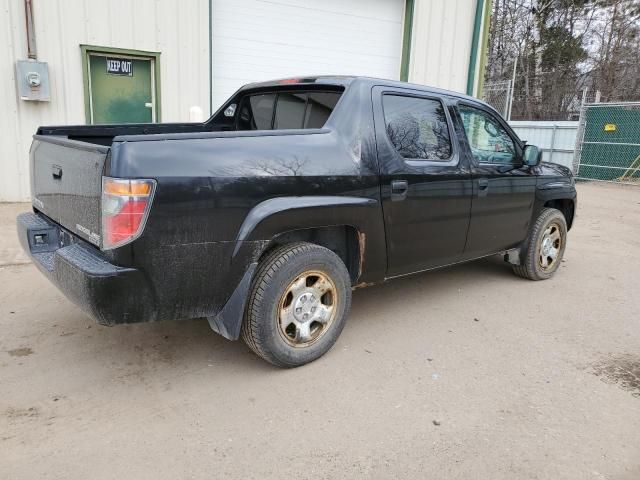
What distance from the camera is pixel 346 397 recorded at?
3.17 m

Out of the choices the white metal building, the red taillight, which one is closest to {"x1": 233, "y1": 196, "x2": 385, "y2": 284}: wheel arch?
the red taillight

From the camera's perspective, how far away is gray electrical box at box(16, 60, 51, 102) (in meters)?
7.71

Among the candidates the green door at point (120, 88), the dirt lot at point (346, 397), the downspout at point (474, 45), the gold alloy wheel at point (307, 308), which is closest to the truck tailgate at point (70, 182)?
the dirt lot at point (346, 397)

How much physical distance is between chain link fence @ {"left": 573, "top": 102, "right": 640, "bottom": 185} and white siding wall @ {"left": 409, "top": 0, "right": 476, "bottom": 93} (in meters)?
5.16

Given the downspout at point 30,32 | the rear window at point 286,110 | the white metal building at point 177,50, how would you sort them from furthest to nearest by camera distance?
the white metal building at point 177,50
the downspout at point 30,32
the rear window at point 286,110

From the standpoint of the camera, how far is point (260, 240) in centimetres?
311

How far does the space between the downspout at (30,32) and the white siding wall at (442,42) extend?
7051mm

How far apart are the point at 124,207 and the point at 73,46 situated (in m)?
6.66

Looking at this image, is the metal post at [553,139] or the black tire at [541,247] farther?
the metal post at [553,139]

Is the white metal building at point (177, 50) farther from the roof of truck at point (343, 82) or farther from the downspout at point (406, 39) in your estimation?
the roof of truck at point (343, 82)

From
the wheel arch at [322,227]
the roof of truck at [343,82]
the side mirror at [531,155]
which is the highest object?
the roof of truck at [343,82]

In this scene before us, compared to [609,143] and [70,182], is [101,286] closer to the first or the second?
[70,182]

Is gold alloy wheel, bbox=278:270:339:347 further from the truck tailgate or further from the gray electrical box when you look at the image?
the gray electrical box

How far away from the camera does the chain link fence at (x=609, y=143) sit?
14273mm
